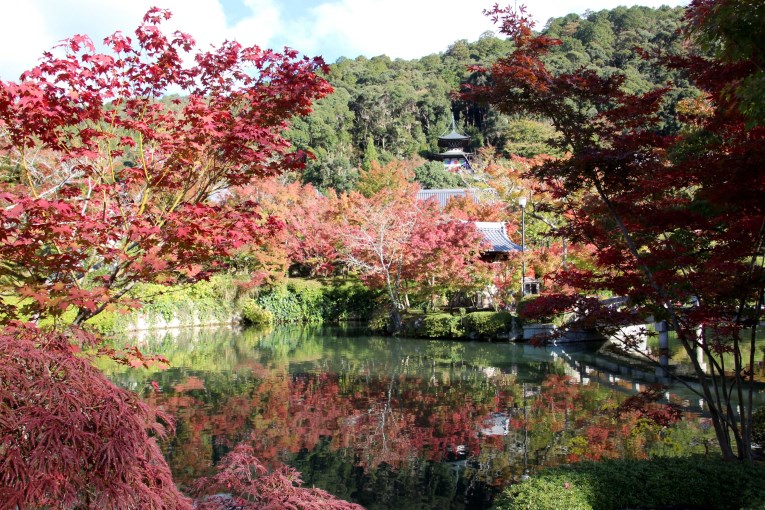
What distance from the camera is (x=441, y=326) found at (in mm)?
16734

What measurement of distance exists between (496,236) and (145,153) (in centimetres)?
1675

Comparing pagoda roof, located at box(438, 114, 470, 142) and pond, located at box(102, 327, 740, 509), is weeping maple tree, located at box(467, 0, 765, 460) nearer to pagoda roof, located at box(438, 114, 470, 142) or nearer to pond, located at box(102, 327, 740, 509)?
pond, located at box(102, 327, 740, 509)

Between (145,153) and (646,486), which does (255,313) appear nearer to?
(145,153)

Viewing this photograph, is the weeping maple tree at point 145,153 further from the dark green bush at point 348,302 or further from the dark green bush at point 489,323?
the dark green bush at point 348,302

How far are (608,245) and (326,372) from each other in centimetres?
715

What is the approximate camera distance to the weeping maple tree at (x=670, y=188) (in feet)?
14.2

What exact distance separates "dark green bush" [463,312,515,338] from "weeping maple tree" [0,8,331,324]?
1213 cm

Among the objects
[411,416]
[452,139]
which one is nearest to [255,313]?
[411,416]

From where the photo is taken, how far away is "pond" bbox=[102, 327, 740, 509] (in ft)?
18.4

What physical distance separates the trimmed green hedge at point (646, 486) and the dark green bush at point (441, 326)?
1238 cm

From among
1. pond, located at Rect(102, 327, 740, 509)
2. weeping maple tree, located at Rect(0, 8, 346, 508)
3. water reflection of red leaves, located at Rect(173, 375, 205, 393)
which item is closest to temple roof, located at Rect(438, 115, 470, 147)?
pond, located at Rect(102, 327, 740, 509)

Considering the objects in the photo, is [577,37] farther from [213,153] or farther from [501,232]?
[213,153]

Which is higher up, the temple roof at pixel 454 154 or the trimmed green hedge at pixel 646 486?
the temple roof at pixel 454 154

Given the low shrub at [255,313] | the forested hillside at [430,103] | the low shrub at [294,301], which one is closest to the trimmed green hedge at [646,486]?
the low shrub at [255,313]
